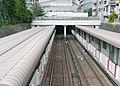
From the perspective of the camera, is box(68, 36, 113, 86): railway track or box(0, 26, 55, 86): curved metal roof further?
box(68, 36, 113, 86): railway track


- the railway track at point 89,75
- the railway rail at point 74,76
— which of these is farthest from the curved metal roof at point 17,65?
the railway track at point 89,75

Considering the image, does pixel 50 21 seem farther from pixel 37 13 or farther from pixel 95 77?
pixel 95 77

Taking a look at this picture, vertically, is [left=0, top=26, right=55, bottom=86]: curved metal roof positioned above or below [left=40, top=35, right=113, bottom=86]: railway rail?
above

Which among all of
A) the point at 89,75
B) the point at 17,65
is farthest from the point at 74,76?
the point at 17,65

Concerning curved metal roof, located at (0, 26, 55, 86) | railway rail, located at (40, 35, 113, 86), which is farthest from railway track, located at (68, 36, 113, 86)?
curved metal roof, located at (0, 26, 55, 86)

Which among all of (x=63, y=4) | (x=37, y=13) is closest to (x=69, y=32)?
(x=37, y=13)

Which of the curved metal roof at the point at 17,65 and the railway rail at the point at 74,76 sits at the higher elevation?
the curved metal roof at the point at 17,65

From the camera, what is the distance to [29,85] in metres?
7.91

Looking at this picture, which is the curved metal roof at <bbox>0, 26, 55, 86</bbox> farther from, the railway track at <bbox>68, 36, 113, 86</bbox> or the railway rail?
the railway track at <bbox>68, 36, 113, 86</bbox>

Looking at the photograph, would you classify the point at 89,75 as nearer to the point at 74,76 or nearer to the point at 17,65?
the point at 74,76

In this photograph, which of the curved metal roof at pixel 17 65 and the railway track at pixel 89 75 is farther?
the railway track at pixel 89 75

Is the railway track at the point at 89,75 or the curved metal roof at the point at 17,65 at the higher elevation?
the curved metal roof at the point at 17,65

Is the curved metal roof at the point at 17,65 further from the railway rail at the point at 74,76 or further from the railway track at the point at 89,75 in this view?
the railway track at the point at 89,75

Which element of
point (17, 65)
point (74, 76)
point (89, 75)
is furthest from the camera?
point (89, 75)
